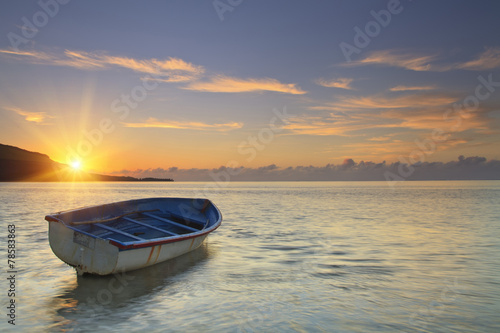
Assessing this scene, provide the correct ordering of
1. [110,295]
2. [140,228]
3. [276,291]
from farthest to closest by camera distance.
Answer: [140,228]
[276,291]
[110,295]

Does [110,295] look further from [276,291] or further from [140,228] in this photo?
[140,228]

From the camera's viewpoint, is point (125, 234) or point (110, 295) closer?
point (110, 295)

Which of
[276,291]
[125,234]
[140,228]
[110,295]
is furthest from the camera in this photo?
[140,228]

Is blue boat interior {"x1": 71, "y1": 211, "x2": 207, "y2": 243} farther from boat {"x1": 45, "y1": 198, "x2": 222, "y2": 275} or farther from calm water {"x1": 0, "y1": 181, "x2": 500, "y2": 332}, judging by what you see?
calm water {"x1": 0, "y1": 181, "x2": 500, "y2": 332}

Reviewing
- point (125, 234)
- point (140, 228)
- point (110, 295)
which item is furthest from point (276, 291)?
point (140, 228)

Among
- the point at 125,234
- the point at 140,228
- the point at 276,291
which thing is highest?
the point at 125,234

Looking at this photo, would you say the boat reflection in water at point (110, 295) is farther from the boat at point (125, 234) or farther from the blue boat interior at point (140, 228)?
the blue boat interior at point (140, 228)

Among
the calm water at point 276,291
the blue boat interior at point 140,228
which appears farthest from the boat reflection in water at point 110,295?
the blue boat interior at point 140,228

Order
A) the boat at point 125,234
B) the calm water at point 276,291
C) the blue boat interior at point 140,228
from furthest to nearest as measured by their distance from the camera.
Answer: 1. the blue boat interior at point 140,228
2. the boat at point 125,234
3. the calm water at point 276,291

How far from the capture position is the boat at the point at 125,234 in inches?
388

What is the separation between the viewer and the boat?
388 inches

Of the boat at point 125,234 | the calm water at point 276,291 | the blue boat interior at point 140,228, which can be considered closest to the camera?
the calm water at point 276,291

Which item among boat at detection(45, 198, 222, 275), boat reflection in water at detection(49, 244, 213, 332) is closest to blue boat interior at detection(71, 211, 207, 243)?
boat at detection(45, 198, 222, 275)

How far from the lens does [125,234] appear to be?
11.9 m
